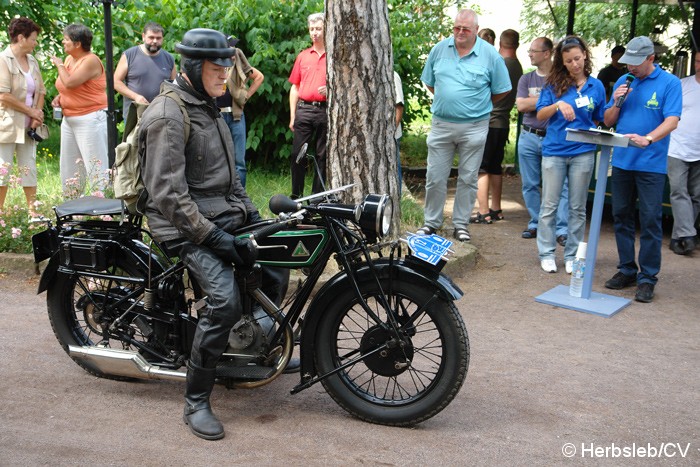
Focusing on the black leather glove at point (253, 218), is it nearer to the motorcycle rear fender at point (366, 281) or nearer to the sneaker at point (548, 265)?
the motorcycle rear fender at point (366, 281)

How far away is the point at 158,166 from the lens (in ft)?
13.1

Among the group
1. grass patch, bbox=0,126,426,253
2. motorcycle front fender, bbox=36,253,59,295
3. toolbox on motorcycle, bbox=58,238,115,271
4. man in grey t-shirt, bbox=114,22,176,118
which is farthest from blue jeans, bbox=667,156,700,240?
motorcycle front fender, bbox=36,253,59,295

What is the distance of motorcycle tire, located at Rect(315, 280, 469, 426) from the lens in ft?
13.3

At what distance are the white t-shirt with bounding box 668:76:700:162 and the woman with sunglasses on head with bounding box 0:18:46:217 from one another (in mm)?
6026

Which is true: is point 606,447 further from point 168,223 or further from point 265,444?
point 168,223

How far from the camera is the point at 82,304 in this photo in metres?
4.72

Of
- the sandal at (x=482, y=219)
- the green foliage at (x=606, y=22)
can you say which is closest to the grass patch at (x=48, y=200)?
the sandal at (x=482, y=219)

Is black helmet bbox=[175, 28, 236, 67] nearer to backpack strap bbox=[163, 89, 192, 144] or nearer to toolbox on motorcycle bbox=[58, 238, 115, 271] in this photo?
backpack strap bbox=[163, 89, 192, 144]

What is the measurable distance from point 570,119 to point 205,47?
3.88 meters

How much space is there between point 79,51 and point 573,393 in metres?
5.92

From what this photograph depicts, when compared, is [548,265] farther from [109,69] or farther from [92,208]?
[109,69]

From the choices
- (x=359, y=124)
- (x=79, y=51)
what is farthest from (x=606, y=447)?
(x=79, y=51)

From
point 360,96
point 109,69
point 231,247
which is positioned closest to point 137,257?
point 231,247

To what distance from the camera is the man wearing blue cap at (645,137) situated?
21.2ft
